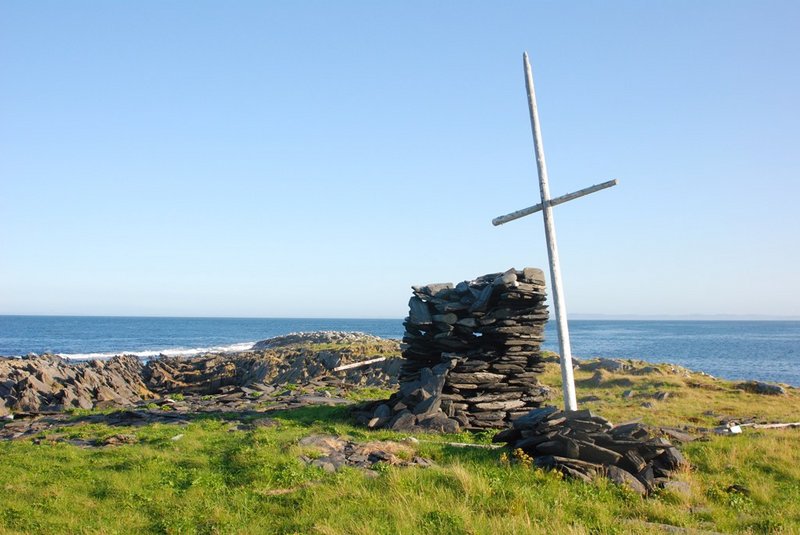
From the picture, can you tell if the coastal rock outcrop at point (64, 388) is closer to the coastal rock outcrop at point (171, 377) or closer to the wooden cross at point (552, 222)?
the coastal rock outcrop at point (171, 377)

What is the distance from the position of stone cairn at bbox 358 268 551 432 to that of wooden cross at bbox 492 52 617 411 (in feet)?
7.73

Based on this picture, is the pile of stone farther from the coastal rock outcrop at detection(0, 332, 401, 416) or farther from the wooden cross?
the coastal rock outcrop at detection(0, 332, 401, 416)

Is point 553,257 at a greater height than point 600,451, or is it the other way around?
point 553,257

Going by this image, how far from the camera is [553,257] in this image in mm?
15055

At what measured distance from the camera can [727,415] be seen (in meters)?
19.5

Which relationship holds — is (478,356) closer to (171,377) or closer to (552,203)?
(552,203)

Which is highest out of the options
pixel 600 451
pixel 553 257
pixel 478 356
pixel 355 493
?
pixel 553 257

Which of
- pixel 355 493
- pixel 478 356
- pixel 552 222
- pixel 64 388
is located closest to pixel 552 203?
pixel 552 222

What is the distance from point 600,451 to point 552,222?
6302 millimetres

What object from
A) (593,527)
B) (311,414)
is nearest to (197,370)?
(311,414)

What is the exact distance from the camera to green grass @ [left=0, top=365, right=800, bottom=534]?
816 centimetres

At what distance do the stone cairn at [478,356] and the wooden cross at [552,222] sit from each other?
2357mm

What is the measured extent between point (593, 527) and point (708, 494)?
2.83 m

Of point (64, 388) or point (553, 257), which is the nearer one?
point (553, 257)
